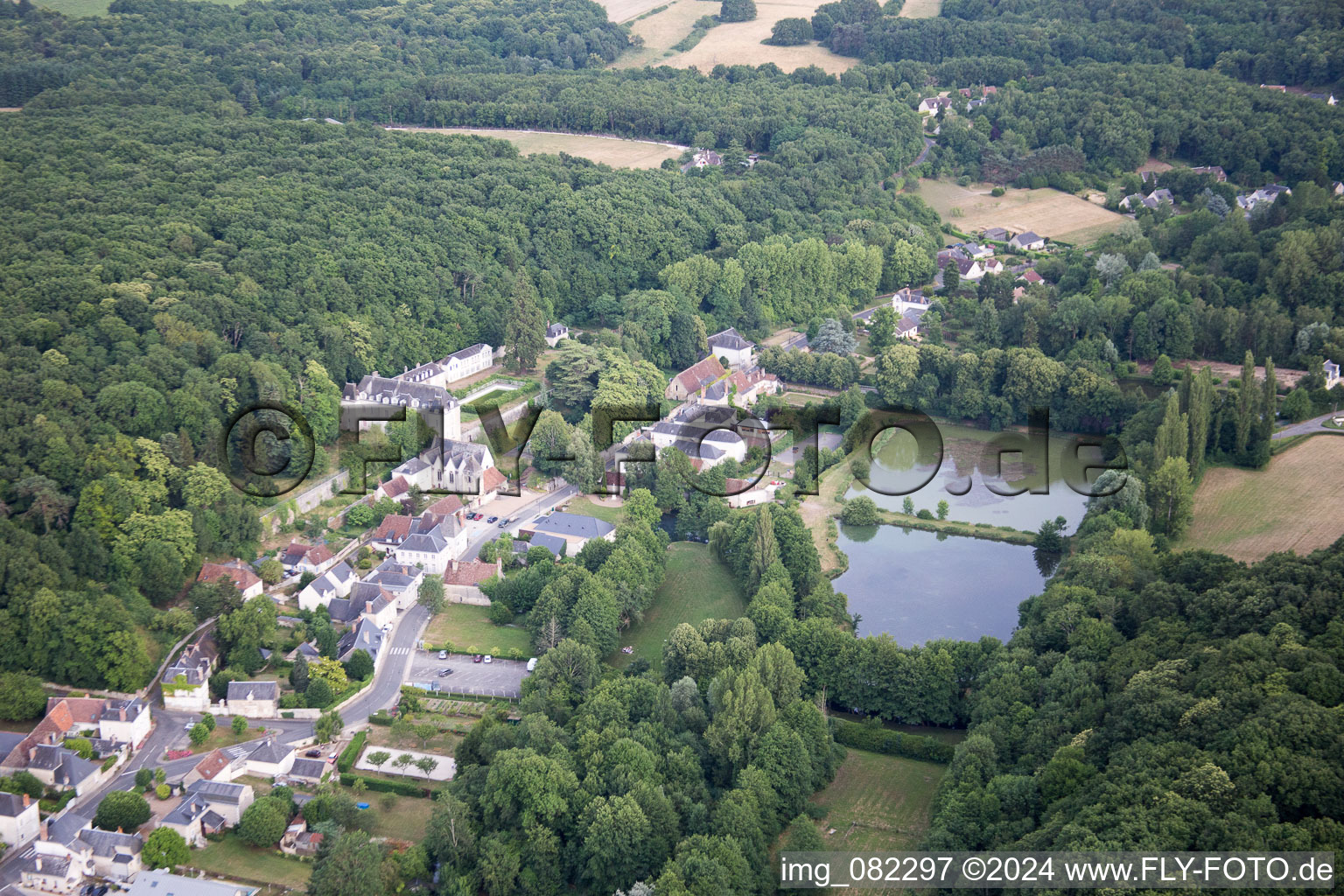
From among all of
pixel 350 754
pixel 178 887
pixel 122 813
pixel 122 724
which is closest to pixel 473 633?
pixel 350 754

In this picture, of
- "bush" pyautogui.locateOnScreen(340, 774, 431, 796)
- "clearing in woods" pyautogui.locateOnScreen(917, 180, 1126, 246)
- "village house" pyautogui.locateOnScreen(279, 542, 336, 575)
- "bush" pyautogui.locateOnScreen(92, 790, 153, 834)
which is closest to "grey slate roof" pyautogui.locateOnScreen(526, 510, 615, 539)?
"village house" pyautogui.locateOnScreen(279, 542, 336, 575)

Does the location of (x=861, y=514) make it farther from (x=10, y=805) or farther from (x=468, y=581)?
(x=10, y=805)

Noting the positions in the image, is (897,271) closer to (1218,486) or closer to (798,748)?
(1218,486)

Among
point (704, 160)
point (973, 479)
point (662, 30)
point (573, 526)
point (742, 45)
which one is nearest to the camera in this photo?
point (573, 526)

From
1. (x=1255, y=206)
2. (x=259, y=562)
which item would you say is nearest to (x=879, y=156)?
(x=1255, y=206)

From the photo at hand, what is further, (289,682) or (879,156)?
(879,156)

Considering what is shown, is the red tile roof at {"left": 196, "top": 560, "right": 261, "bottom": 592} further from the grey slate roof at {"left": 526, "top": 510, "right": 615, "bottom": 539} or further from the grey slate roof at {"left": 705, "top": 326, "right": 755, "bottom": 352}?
the grey slate roof at {"left": 705, "top": 326, "right": 755, "bottom": 352}

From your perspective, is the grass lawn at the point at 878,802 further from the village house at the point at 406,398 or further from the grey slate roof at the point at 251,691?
the village house at the point at 406,398

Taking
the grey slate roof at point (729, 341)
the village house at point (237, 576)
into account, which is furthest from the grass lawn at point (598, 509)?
the grey slate roof at point (729, 341)
